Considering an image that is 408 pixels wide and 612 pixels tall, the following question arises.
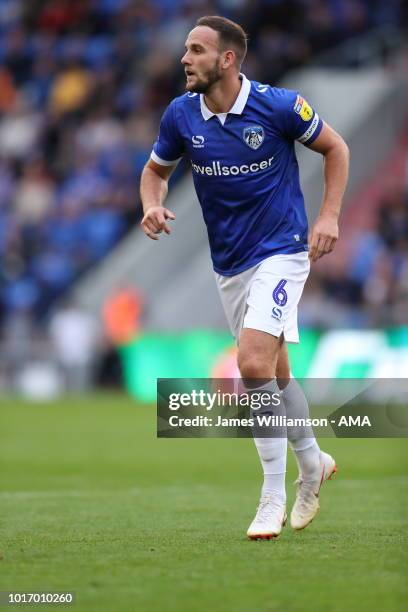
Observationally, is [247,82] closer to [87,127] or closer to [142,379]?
[142,379]

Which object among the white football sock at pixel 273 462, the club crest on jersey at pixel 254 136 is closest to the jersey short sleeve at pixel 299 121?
the club crest on jersey at pixel 254 136

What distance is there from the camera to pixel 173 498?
868 cm

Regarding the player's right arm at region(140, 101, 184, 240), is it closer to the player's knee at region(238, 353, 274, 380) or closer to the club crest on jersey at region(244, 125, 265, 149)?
the club crest on jersey at region(244, 125, 265, 149)

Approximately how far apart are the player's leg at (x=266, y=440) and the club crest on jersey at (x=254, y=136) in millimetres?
945

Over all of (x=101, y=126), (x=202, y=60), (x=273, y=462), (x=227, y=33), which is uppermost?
(x=101, y=126)

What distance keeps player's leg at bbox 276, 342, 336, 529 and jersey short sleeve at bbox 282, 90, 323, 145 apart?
1.05 metres

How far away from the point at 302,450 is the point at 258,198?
51.5 inches

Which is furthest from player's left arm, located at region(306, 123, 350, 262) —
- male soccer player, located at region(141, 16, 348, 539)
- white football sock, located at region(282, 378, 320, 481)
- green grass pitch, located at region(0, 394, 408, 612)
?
green grass pitch, located at region(0, 394, 408, 612)

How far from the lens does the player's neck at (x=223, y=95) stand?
6.71 meters

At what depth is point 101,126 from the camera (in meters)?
22.8

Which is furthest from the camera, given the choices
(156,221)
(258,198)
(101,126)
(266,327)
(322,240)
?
(101,126)

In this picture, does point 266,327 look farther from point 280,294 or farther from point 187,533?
point 187,533

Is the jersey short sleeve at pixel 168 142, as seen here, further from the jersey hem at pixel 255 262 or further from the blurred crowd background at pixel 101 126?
the blurred crowd background at pixel 101 126

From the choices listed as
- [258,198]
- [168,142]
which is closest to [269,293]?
[258,198]
